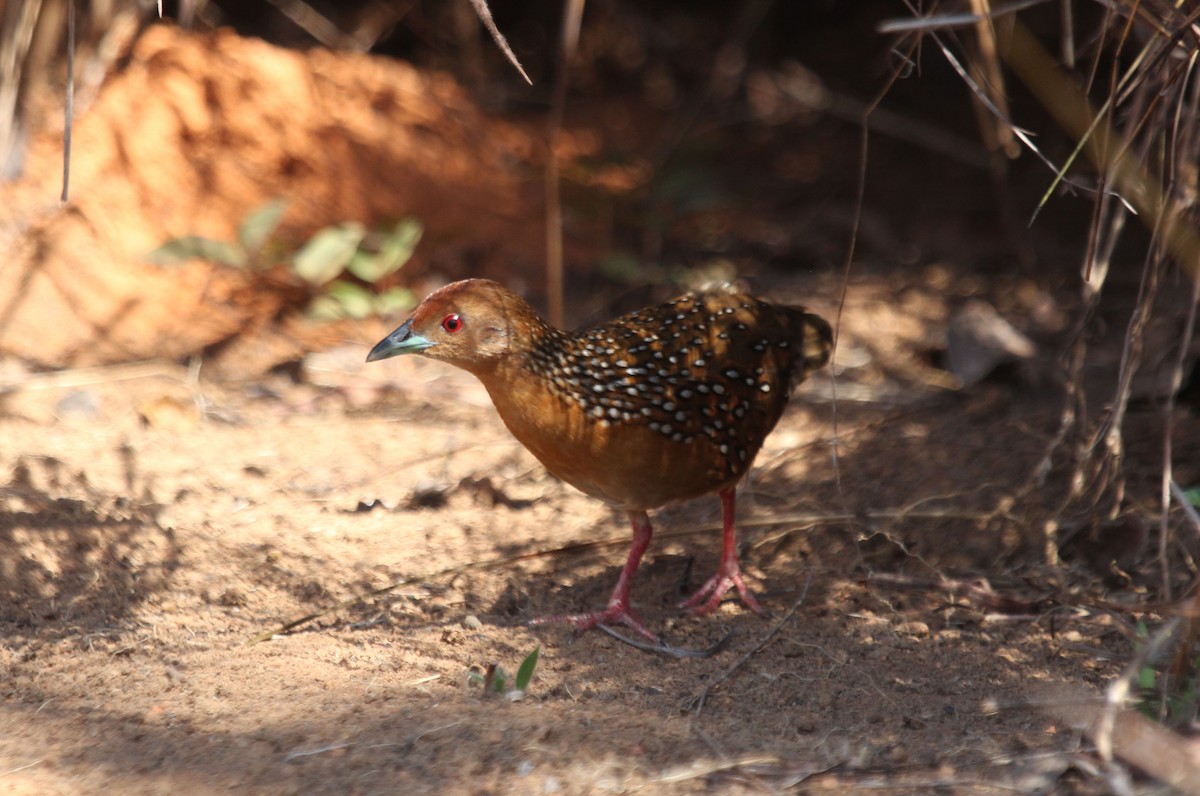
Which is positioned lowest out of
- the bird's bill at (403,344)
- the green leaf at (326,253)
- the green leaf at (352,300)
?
the green leaf at (352,300)

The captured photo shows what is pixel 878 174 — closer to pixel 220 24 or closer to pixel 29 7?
pixel 220 24

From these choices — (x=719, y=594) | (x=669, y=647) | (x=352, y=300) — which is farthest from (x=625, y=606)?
(x=352, y=300)

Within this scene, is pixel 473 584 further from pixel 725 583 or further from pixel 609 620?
pixel 725 583

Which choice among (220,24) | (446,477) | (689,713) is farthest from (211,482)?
(220,24)

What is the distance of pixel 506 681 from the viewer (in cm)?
320

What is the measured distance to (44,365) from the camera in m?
5.51

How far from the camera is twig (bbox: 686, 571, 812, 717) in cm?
314

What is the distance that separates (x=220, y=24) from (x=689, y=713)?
665cm

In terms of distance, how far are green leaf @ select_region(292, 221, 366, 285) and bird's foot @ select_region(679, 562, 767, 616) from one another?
289 cm

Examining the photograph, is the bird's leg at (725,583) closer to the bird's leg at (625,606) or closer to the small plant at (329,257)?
the bird's leg at (625,606)

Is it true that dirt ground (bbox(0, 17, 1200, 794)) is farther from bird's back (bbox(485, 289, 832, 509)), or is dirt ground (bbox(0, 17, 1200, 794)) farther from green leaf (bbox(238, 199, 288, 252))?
green leaf (bbox(238, 199, 288, 252))

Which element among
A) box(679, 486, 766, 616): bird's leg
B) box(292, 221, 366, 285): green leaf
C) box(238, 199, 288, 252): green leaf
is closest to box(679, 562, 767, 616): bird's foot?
box(679, 486, 766, 616): bird's leg

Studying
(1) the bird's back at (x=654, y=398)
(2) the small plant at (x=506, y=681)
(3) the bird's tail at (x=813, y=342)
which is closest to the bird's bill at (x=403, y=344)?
(1) the bird's back at (x=654, y=398)

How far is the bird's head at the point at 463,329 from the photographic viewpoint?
A: 138 inches
